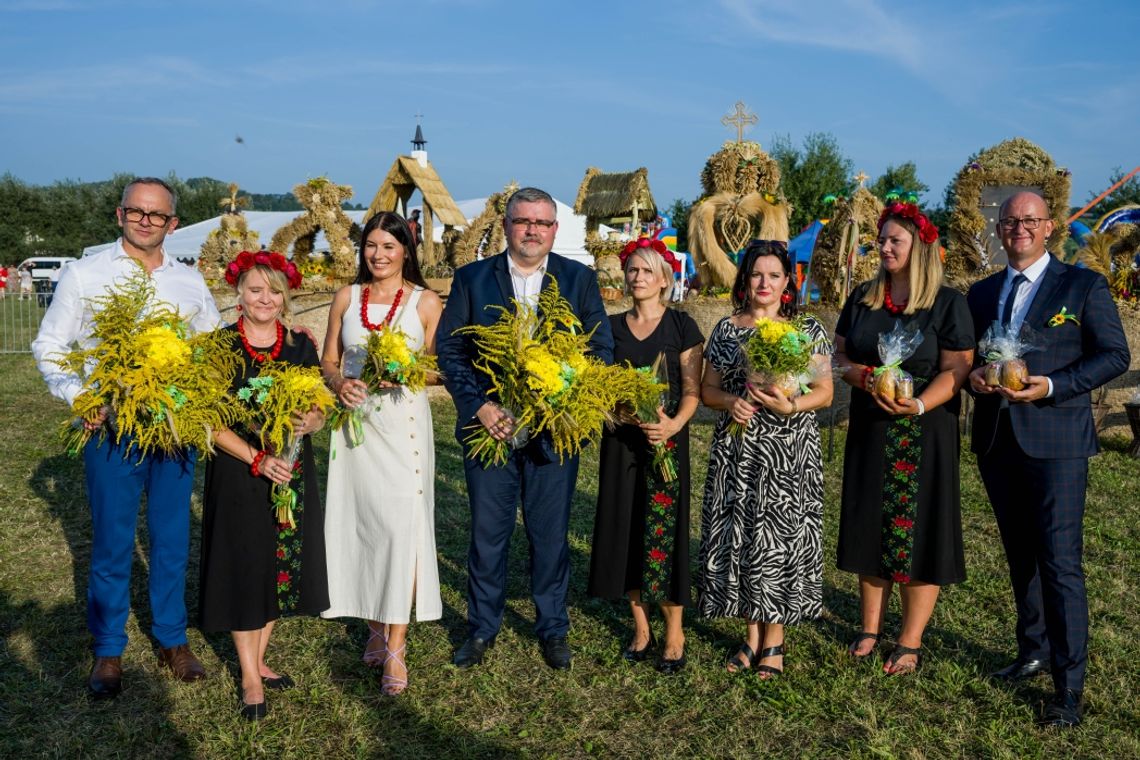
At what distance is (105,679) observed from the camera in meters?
4.39

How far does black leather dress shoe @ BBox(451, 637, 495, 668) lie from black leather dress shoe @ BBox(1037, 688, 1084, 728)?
2.81 metres

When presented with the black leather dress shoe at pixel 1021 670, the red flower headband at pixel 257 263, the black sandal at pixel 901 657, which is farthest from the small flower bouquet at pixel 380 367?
the black leather dress shoe at pixel 1021 670

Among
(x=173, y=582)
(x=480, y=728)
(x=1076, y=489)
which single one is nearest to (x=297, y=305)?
(x=173, y=582)

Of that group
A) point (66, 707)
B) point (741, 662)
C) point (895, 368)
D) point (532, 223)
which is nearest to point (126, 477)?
point (66, 707)

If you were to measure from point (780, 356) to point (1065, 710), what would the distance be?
7.04 ft

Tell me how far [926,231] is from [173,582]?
4.33 m

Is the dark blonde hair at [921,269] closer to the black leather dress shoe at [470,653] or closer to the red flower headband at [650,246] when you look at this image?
the red flower headband at [650,246]

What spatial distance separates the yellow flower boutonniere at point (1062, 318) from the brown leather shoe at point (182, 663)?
15.2 feet

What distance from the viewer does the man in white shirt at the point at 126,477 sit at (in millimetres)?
4301

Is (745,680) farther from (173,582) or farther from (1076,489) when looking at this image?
(173,582)

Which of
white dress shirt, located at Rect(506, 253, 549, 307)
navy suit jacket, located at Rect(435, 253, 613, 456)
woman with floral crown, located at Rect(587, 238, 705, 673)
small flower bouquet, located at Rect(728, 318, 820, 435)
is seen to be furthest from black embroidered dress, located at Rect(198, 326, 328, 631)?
small flower bouquet, located at Rect(728, 318, 820, 435)

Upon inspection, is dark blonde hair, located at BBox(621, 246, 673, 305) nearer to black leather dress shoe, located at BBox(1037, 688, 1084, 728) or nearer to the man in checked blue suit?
the man in checked blue suit

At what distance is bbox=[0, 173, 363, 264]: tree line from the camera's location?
57.1m

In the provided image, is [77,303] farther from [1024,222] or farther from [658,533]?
[1024,222]
